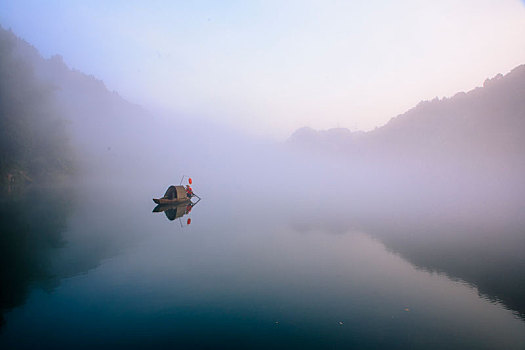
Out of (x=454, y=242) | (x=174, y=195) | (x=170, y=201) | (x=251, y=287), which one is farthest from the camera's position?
(x=174, y=195)

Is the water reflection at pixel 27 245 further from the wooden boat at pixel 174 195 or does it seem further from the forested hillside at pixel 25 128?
the forested hillside at pixel 25 128

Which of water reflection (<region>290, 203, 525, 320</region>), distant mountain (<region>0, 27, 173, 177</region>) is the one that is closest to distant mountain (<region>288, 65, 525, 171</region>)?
water reflection (<region>290, 203, 525, 320</region>)

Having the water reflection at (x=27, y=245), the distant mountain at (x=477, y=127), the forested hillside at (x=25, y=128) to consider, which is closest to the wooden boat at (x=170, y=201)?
the water reflection at (x=27, y=245)

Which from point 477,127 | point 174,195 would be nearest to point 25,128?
point 174,195

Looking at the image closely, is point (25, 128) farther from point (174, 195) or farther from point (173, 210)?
point (173, 210)

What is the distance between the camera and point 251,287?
12.4 meters

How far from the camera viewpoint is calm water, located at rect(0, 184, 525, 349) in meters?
8.57

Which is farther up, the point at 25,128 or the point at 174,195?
the point at 25,128

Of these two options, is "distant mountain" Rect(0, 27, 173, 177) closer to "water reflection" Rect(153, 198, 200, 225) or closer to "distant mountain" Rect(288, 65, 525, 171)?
"water reflection" Rect(153, 198, 200, 225)

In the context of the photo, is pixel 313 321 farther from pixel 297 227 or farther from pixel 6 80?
pixel 6 80

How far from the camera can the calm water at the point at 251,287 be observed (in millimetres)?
8570

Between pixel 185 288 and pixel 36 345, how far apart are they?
17.9 ft

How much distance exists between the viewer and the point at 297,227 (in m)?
25.7

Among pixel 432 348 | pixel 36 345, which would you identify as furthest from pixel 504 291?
pixel 36 345
